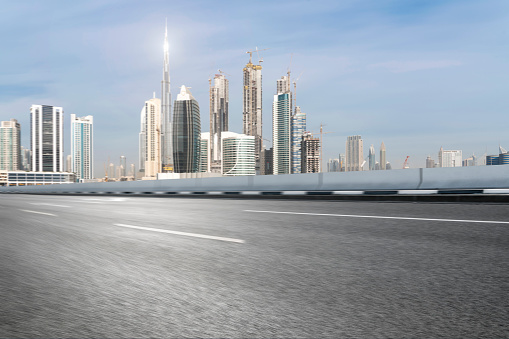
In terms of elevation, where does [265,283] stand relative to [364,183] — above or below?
below

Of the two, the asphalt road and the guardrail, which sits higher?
the guardrail

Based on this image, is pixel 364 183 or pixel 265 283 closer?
pixel 265 283

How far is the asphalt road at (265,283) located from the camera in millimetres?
2230

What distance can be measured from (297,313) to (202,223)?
4918mm

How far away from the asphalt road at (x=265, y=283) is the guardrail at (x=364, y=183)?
1002 centimetres

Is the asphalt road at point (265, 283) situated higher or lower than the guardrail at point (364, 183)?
lower

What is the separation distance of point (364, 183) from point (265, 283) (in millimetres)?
15424

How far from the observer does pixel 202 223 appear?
23.5ft

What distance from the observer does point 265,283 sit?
10.1 ft

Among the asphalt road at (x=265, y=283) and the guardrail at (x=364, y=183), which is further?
the guardrail at (x=364, y=183)

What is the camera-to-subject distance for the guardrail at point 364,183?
1477cm

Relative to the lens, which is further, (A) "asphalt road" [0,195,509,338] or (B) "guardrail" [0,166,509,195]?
(B) "guardrail" [0,166,509,195]

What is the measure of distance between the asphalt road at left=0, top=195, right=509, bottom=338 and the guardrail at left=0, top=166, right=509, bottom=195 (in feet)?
32.9

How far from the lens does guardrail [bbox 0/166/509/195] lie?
14773mm
